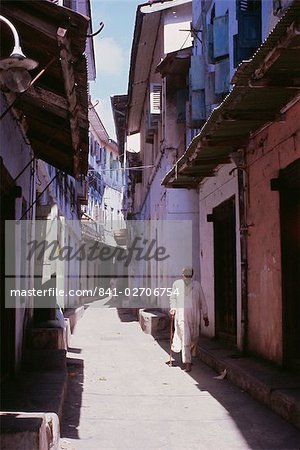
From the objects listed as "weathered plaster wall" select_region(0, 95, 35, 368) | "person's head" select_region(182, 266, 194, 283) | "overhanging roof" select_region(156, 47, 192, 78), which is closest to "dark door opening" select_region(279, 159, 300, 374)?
"person's head" select_region(182, 266, 194, 283)

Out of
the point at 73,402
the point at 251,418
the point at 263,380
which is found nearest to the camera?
the point at 251,418

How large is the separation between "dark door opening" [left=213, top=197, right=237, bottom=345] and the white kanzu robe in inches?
33.7

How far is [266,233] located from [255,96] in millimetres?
2852

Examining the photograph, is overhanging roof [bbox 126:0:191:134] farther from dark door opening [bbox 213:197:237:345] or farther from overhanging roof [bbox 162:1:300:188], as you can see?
overhanging roof [bbox 162:1:300:188]

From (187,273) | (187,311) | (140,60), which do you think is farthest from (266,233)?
(140,60)

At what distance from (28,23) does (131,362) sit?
8.20 m

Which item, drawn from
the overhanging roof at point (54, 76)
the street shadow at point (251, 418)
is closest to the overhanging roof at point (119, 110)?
the overhanging roof at point (54, 76)

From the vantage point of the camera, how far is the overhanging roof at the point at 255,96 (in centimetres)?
570

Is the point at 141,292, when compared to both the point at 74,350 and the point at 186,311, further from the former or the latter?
the point at 186,311

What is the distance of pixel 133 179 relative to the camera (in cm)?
3164

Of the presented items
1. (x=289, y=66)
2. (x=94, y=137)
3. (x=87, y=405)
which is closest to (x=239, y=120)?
(x=289, y=66)

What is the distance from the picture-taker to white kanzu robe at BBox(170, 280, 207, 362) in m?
11.4

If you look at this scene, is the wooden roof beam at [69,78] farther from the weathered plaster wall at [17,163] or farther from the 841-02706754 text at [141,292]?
the 841-02706754 text at [141,292]

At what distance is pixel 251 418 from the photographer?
287 inches
